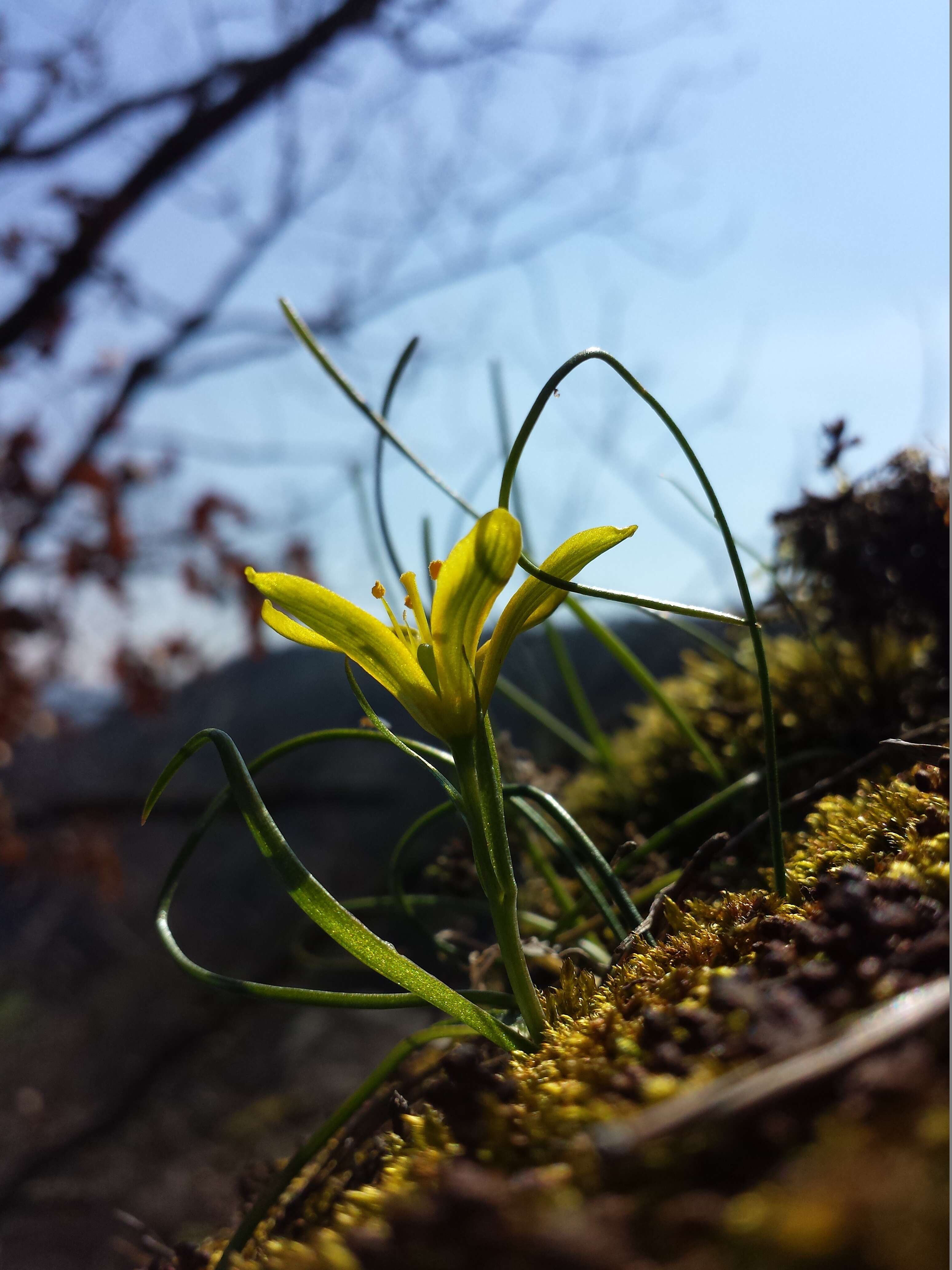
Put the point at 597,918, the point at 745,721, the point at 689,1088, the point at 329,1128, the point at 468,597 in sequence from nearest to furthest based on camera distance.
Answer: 1. the point at 689,1088
2. the point at 468,597
3. the point at 329,1128
4. the point at 597,918
5. the point at 745,721

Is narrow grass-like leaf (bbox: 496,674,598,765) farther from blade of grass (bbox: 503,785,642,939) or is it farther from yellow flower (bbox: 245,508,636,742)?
yellow flower (bbox: 245,508,636,742)

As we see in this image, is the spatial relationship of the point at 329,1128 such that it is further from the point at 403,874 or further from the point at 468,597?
the point at 468,597

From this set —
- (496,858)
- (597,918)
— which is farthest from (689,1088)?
(597,918)

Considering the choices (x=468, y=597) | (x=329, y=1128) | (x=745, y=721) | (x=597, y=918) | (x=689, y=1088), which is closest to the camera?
(x=689, y=1088)

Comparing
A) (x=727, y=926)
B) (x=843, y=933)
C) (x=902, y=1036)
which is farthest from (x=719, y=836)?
(x=902, y=1036)

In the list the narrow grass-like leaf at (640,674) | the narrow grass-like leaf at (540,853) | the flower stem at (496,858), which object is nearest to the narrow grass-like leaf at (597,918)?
the narrow grass-like leaf at (540,853)

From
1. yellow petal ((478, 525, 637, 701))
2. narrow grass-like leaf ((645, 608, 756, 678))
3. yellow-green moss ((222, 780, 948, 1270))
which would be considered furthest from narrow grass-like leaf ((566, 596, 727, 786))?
yellow petal ((478, 525, 637, 701))

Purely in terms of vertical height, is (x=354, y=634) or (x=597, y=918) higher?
(x=354, y=634)
